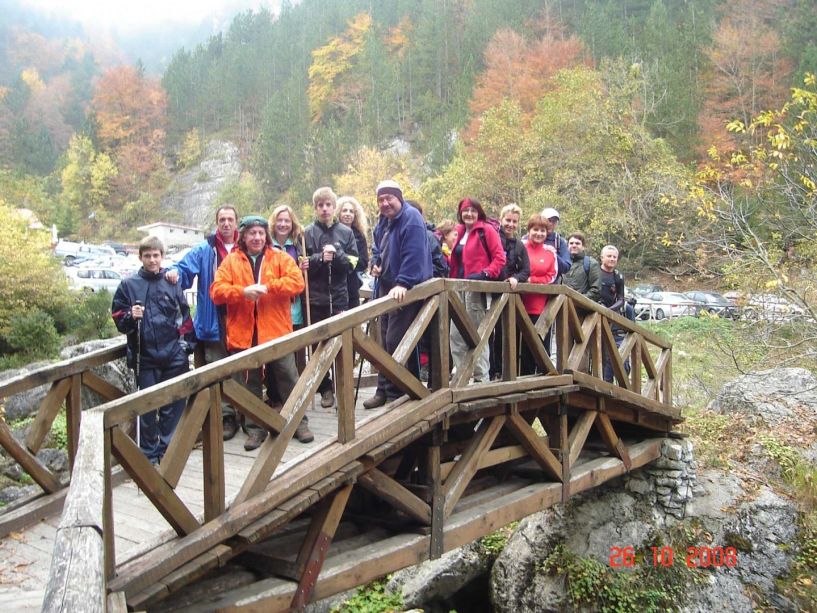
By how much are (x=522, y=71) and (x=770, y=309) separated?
110ft

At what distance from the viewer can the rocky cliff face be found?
197 feet

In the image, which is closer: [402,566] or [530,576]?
[402,566]

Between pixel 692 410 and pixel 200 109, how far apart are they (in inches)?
2698

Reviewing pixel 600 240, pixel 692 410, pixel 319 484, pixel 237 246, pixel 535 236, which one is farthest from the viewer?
pixel 600 240

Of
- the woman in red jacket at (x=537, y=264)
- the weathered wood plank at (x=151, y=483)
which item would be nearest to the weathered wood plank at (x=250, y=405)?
the weathered wood plank at (x=151, y=483)

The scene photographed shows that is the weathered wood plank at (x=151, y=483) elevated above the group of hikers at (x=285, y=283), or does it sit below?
below

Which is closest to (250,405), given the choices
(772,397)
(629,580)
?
(629,580)

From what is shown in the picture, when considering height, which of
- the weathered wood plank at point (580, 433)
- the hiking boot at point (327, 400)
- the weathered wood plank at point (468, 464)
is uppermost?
the hiking boot at point (327, 400)

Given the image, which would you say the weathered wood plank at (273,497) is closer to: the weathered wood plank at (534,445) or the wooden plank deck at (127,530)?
the wooden plank deck at (127,530)

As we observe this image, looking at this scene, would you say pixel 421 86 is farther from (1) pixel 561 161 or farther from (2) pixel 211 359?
(2) pixel 211 359

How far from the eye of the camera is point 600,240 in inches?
1013

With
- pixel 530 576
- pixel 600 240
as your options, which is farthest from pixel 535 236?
pixel 600 240

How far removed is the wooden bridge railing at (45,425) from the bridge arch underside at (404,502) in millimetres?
1267
